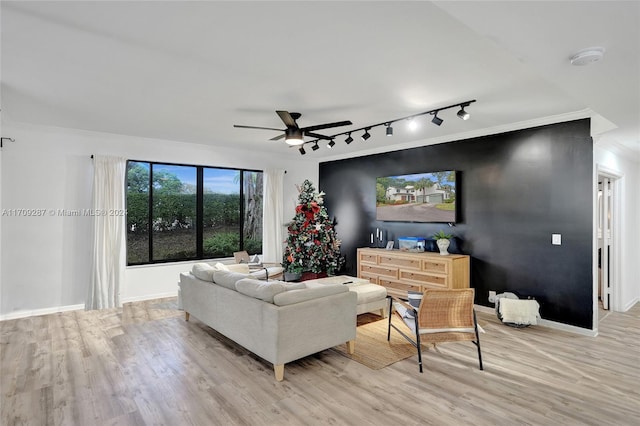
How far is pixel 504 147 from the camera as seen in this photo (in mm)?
4969

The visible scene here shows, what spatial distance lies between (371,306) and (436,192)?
2253mm

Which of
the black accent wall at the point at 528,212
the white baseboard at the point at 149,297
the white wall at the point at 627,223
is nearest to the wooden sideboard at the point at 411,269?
the black accent wall at the point at 528,212

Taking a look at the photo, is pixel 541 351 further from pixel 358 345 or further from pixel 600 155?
pixel 600 155

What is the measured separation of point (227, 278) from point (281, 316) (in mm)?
1040

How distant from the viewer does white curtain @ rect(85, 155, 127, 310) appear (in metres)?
5.32

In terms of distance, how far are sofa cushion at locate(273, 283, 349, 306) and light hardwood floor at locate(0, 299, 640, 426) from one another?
2.21ft

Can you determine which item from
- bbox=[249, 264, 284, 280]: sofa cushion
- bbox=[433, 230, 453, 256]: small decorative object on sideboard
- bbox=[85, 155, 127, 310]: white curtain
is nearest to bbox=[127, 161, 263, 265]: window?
bbox=[85, 155, 127, 310]: white curtain

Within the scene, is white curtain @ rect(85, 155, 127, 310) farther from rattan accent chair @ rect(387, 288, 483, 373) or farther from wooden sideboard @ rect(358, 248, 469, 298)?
rattan accent chair @ rect(387, 288, 483, 373)

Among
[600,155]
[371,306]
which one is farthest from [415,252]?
[600,155]

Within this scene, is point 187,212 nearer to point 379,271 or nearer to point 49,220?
point 49,220

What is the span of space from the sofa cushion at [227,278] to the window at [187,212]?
107 inches

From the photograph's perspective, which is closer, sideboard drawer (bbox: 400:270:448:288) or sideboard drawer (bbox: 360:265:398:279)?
sideboard drawer (bbox: 400:270:448:288)

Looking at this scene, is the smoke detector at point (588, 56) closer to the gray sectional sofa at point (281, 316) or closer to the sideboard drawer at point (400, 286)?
the gray sectional sofa at point (281, 316)

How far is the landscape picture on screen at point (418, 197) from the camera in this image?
553 cm
